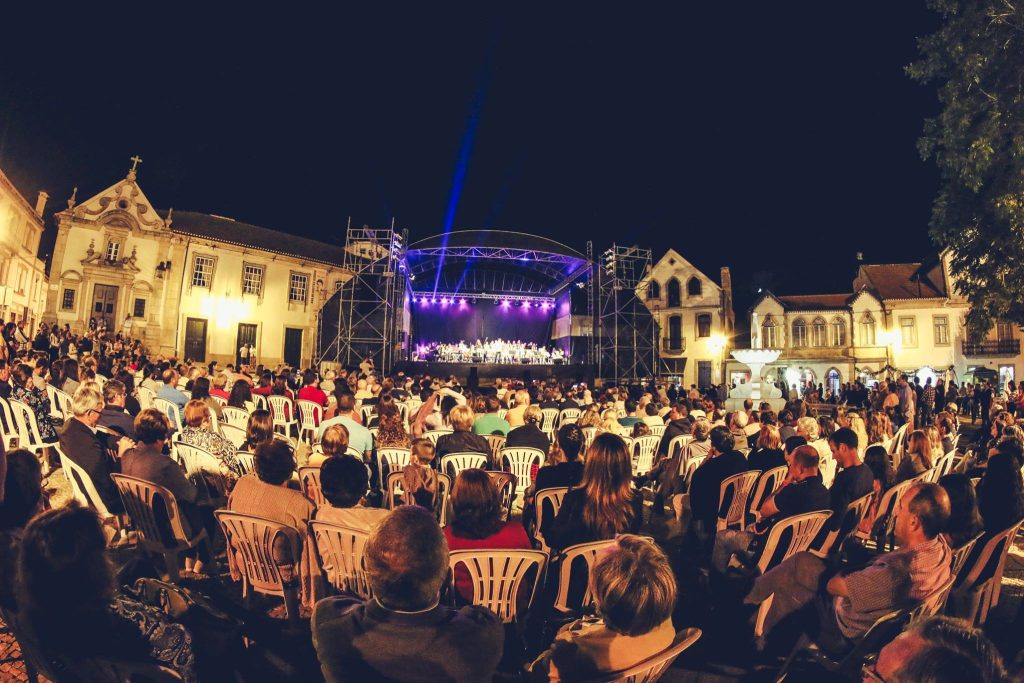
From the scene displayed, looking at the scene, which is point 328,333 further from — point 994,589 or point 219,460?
point 994,589

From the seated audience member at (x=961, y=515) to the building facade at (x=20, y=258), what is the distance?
27.7m

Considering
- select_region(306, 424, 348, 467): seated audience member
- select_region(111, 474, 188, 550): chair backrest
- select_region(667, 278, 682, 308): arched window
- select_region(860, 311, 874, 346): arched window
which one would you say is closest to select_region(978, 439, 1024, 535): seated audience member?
select_region(306, 424, 348, 467): seated audience member

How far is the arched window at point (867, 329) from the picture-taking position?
31.8 meters

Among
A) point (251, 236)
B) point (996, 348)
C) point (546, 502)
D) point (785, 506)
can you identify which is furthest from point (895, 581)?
point (996, 348)

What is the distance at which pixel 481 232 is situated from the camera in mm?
24172

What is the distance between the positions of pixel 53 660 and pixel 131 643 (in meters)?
0.24

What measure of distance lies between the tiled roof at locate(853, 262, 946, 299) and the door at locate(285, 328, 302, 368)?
109 ft

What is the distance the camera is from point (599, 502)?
331cm

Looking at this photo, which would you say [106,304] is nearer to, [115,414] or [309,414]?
[309,414]

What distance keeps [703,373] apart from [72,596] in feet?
117

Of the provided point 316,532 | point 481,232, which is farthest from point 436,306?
point 316,532

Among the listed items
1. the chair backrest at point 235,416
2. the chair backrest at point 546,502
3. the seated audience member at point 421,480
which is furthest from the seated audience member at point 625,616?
the chair backrest at point 235,416

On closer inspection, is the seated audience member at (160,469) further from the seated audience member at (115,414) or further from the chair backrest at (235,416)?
the chair backrest at (235,416)

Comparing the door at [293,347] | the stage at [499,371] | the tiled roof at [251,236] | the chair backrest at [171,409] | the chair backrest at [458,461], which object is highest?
the tiled roof at [251,236]
